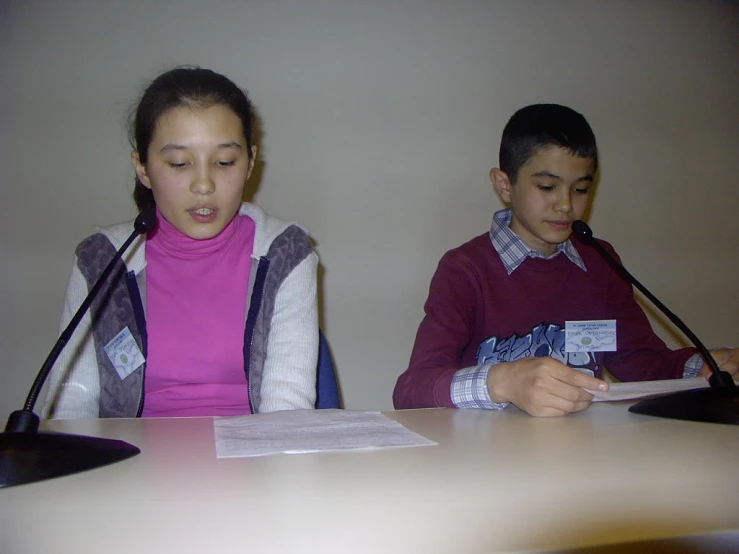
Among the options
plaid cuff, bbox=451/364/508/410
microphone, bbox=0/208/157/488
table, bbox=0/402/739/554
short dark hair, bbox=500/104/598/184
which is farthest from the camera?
short dark hair, bbox=500/104/598/184

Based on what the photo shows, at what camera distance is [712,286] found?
2.09m

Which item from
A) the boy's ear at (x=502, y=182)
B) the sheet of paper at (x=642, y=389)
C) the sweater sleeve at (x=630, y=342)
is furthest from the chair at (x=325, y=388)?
the sweater sleeve at (x=630, y=342)

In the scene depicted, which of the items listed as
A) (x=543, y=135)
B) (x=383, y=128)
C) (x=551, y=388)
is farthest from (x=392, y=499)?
(x=383, y=128)

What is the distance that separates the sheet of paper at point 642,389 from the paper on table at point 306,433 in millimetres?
319

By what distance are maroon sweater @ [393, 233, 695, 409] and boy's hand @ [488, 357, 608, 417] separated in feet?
0.90

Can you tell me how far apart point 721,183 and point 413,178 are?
1.08 m

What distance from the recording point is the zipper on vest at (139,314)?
1.26m

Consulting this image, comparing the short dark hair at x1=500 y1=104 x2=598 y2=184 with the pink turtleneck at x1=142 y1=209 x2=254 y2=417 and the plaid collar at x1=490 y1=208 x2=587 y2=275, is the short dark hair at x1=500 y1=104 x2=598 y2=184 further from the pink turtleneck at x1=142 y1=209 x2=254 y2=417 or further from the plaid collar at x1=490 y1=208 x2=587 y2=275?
the pink turtleneck at x1=142 y1=209 x2=254 y2=417

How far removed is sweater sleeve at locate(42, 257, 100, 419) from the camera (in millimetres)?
1244

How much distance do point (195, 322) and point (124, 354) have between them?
0.15m

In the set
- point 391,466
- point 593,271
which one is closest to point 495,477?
point 391,466

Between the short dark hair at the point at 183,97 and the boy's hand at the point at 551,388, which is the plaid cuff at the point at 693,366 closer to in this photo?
the boy's hand at the point at 551,388

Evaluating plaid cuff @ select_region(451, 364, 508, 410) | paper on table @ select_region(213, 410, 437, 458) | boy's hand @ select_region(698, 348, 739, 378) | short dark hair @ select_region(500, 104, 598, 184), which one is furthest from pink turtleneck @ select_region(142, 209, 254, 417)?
boy's hand @ select_region(698, 348, 739, 378)

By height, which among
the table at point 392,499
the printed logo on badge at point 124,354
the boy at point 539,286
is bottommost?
the table at point 392,499
